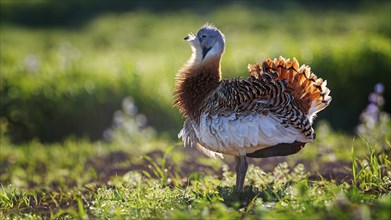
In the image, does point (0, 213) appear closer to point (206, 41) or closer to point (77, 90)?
point (206, 41)

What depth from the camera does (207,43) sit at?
17.0ft

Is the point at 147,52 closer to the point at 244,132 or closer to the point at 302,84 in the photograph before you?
the point at 302,84

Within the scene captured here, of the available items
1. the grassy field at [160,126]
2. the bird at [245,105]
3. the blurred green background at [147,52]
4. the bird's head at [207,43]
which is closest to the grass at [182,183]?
the grassy field at [160,126]

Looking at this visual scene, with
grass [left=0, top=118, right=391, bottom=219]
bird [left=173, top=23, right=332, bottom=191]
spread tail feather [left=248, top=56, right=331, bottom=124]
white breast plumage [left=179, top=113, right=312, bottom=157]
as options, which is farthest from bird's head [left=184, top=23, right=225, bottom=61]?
grass [left=0, top=118, right=391, bottom=219]

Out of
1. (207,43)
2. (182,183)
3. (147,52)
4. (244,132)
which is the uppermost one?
(147,52)

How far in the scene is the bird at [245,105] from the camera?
481cm

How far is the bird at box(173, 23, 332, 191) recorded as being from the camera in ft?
15.8

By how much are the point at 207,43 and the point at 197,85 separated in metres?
0.31

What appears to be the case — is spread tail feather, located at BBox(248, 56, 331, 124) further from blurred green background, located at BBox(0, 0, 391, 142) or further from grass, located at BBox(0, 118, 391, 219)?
blurred green background, located at BBox(0, 0, 391, 142)

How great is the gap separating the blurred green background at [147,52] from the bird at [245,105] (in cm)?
406

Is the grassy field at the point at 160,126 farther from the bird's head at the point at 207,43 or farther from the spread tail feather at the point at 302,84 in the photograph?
the bird's head at the point at 207,43

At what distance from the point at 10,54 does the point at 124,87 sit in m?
3.21

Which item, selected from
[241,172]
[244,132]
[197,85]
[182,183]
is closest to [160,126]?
[182,183]

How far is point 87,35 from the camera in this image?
14.8 m
